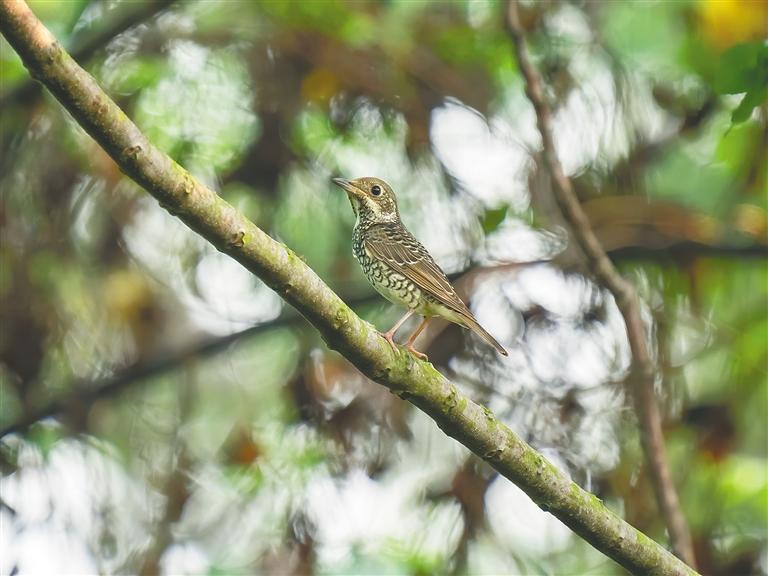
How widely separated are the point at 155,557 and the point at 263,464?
908 mm

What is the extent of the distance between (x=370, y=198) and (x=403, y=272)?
0.89 metres

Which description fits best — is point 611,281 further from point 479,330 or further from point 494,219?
point 494,219

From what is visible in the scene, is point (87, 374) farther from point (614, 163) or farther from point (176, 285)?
point (614, 163)

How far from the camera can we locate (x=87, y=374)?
675 centimetres

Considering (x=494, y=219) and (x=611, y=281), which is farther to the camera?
(x=494, y=219)

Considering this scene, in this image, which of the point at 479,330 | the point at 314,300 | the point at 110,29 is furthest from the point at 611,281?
the point at 110,29

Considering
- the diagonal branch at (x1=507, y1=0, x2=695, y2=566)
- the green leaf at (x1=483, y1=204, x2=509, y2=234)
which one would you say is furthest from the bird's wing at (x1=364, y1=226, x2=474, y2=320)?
the diagonal branch at (x1=507, y1=0, x2=695, y2=566)

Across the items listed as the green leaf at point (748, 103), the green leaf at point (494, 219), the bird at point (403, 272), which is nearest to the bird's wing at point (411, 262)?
the bird at point (403, 272)

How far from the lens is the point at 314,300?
132 inches

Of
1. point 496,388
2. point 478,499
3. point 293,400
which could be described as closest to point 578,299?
point 496,388

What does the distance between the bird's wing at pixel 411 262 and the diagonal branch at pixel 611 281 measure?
2.12 ft

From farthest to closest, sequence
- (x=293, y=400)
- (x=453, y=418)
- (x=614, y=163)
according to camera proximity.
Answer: (x=614, y=163) < (x=293, y=400) < (x=453, y=418)

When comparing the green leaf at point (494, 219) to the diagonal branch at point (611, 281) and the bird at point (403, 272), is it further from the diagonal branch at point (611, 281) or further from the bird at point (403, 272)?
the diagonal branch at point (611, 281)

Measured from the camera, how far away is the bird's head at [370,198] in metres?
6.11
